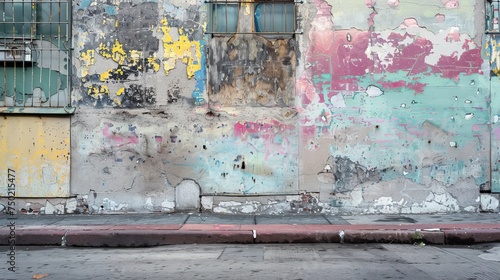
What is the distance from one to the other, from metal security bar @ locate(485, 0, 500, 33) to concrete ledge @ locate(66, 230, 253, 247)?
6169 mm

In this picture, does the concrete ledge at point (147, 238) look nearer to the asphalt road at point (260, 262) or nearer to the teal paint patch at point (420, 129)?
the asphalt road at point (260, 262)

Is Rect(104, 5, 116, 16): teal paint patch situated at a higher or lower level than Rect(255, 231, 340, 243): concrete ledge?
higher

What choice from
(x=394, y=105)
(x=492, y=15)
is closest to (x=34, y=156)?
(x=394, y=105)

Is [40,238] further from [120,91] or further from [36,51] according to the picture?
[36,51]

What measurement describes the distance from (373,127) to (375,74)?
102cm

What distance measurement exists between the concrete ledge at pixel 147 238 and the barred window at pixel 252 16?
410 centimetres

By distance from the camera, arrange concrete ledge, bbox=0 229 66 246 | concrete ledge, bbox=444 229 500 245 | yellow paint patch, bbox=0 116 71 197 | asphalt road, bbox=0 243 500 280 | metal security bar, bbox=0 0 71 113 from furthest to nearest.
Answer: metal security bar, bbox=0 0 71 113
yellow paint patch, bbox=0 116 71 197
concrete ledge, bbox=0 229 66 246
concrete ledge, bbox=444 229 500 245
asphalt road, bbox=0 243 500 280

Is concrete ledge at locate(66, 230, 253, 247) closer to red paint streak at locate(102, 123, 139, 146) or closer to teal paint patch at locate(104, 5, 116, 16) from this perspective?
red paint streak at locate(102, 123, 139, 146)

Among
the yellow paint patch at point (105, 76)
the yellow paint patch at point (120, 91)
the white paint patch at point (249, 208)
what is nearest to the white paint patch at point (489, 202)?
the white paint patch at point (249, 208)

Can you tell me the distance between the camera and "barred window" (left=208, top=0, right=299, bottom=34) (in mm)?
9602

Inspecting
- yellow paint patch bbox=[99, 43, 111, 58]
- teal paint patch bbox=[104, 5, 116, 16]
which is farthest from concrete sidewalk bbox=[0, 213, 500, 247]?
teal paint patch bbox=[104, 5, 116, 16]

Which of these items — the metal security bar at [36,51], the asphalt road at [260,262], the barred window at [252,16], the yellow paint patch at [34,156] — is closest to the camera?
the asphalt road at [260,262]

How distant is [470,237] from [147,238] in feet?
15.8

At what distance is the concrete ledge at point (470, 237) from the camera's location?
7.41 metres
